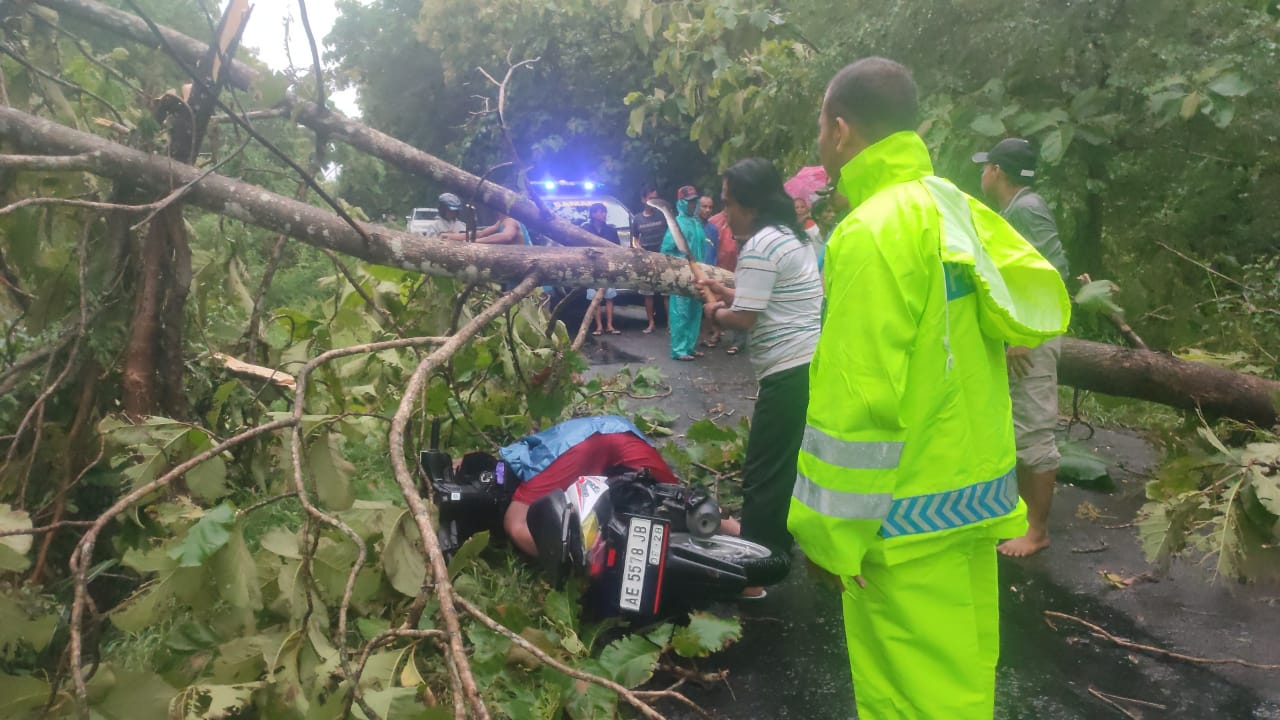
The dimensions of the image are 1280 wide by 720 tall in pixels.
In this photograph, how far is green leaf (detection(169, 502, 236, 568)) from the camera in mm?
2025

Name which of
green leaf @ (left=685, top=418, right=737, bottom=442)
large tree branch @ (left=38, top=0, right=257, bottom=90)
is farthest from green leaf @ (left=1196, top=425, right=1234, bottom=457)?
large tree branch @ (left=38, top=0, right=257, bottom=90)

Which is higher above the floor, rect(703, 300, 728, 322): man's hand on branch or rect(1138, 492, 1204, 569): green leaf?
rect(703, 300, 728, 322): man's hand on branch

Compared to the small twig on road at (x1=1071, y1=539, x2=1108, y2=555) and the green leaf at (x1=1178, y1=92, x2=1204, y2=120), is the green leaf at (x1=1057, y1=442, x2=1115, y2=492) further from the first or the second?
the green leaf at (x1=1178, y1=92, x2=1204, y2=120)

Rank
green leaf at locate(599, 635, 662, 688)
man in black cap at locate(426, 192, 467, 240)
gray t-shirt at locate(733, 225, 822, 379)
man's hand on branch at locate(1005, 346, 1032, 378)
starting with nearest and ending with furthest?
green leaf at locate(599, 635, 662, 688), gray t-shirt at locate(733, 225, 822, 379), man's hand on branch at locate(1005, 346, 1032, 378), man in black cap at locate(426, 192, 467, 240)

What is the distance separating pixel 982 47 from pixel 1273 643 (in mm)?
3295

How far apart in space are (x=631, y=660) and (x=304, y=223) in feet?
6.56

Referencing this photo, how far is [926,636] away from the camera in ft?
6.06

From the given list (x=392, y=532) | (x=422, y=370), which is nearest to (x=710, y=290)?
(x=422, y=370)

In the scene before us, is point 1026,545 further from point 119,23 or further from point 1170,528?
point 119,23

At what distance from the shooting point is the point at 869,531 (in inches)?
70.3

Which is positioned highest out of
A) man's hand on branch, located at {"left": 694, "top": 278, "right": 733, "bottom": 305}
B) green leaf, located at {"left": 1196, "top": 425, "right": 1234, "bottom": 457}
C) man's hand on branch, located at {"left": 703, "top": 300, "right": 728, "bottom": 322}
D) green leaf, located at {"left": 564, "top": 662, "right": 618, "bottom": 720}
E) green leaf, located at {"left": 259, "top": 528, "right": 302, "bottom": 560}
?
man's hand on branch, located at {"left": 694, "top": 278, "right": 733, "bottom": 305}

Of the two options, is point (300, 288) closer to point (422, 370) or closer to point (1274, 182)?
point (422, 370)

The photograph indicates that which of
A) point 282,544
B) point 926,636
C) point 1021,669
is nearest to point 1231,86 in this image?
point 1021,669

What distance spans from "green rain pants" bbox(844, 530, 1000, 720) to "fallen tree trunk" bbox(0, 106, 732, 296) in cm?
192
